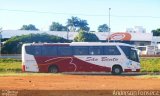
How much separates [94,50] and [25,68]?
18.5 feet

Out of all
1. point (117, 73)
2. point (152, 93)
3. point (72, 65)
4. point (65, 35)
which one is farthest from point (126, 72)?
point (65, 35)

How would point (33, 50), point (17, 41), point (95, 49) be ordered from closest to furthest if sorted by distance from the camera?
1. point (33, 50)
2. point (95, 49)
3. point (17, 41)

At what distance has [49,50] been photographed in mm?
35844

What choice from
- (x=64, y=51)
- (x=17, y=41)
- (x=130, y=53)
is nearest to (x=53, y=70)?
(x=64, y=51)

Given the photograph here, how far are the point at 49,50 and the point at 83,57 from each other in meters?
2.76

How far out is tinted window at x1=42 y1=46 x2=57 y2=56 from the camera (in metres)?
35.8

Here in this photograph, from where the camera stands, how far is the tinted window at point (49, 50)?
1409 inches

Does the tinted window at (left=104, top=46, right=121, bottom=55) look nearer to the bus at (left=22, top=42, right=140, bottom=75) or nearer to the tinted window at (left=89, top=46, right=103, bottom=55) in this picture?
the bus at (left=22, top=42, right=140, bottom=75)

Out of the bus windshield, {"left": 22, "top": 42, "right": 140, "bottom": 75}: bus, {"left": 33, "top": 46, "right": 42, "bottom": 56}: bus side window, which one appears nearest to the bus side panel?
{"left": 22, "top": 42, "right": 140, "bottom": 75}: bus

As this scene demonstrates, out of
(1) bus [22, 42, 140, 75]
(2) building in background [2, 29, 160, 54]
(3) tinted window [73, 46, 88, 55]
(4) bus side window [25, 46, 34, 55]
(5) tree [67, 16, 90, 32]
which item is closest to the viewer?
(4) bus side window [25, 46, 34, 55]

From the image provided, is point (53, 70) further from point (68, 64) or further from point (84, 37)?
point (84, 37)

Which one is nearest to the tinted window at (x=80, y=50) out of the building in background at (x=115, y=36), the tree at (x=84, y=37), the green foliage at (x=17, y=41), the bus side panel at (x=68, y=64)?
the bus side panel at (x=68, y=64)

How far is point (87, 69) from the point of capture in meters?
36.2

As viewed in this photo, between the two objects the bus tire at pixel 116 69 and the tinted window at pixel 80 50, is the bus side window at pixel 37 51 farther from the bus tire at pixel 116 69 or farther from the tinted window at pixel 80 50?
the bus tire at pixel 116 69
